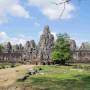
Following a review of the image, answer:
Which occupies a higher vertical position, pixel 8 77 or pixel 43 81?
pixel 8 77

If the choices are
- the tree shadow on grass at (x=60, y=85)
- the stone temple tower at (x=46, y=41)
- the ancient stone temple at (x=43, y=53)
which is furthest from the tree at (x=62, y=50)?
the tree shadow on grass at (x=60, y=85)

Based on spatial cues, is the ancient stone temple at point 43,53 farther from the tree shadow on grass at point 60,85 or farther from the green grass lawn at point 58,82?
the tree shadow on grass at point 60,85

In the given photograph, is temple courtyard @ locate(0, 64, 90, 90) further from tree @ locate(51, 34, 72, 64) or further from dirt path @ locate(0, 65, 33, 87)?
tree @ locate(51, 34, 72, 64)

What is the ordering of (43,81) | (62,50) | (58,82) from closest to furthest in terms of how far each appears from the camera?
(58,82)
(43,81)
(62,50)

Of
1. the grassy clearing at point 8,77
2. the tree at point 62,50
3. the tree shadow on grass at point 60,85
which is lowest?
the tree shadow on grass at point 60,85

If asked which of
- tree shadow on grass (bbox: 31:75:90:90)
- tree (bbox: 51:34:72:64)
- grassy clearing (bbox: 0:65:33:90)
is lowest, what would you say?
tree shadow on grass (bbox: 31:75:90:90)

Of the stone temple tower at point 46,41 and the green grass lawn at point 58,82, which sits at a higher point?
the stone temple tower at point 46,41

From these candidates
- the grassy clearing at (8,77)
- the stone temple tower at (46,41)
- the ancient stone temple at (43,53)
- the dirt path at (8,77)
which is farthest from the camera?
the stone temple tower at (46,41)

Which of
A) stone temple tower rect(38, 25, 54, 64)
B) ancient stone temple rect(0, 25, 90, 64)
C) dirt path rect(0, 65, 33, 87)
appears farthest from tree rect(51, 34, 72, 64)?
dirt path rect(0, 65, 33, 87)

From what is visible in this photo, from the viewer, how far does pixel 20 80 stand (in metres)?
32.8

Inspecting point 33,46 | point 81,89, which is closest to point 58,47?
point 33,46

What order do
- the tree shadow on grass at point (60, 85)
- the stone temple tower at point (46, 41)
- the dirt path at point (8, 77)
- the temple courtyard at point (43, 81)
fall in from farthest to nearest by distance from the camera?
the stone temple tower at point (46, 41) → the dirt path at point (8, 77) → the tree shadow on grass at point (60, 85) → the temple courtyard at point (43, 81)

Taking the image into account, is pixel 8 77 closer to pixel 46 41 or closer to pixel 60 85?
pixel 60 85

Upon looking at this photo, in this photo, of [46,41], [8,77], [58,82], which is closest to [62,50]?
[46,41]
